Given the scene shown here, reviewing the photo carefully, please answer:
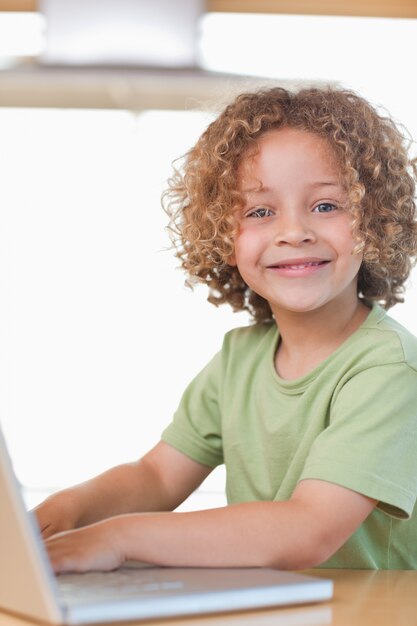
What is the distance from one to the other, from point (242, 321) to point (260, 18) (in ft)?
4.40

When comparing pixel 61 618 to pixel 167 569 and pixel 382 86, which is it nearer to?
pixel 167 569

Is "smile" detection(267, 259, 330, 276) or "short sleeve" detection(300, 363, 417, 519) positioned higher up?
"smile" detection(267, 259, 330, 276)

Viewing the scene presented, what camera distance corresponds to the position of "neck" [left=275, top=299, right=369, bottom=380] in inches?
50.0

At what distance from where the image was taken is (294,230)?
1.21 m

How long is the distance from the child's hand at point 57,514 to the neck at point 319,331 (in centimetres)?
34

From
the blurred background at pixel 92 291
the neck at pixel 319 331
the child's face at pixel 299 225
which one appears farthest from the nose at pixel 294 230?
the blurred background at pixel 92 291

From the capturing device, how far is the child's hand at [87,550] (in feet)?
2.66

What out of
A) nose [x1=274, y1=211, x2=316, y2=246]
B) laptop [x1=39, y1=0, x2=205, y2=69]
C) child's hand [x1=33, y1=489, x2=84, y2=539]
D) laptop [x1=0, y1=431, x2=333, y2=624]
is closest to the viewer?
laptop [x1=0, y1=431, x2=333, y2=624]

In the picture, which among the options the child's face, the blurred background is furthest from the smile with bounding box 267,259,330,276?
the blurred background

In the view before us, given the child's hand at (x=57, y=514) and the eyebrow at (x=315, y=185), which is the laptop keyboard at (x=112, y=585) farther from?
the eyebrow at (x=315, y=185)

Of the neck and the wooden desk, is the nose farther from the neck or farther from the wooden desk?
the wooden desk

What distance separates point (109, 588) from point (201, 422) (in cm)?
64

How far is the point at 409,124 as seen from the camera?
4270 millimetres

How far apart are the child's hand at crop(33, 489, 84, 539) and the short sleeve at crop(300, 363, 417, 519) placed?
29 cm
